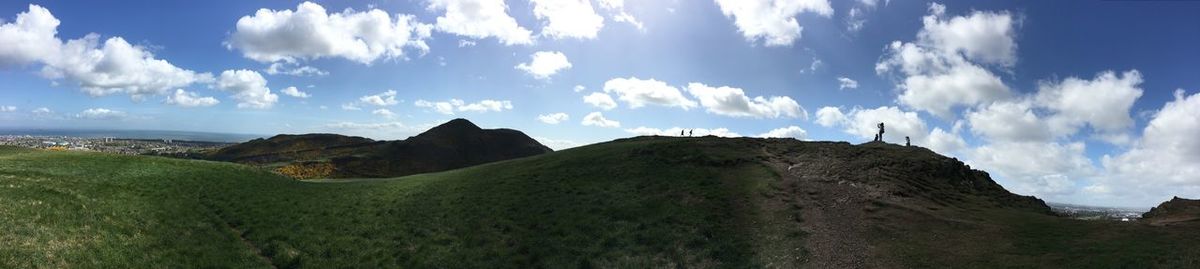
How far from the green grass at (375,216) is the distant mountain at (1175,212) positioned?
2283 cm

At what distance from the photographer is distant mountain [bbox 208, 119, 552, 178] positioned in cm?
11831

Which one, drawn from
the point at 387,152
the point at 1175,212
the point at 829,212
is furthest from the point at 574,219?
the point at 387,152

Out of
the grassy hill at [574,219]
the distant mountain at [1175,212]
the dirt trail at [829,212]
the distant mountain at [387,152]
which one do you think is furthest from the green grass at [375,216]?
the distant mountain at [387,152]

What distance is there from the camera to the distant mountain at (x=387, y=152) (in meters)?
118

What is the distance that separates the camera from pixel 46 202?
29922mm

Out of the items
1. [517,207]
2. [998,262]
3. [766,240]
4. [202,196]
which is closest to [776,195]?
[766,240]

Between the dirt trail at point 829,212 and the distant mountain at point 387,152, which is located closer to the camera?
the dirt trail at point 829,212

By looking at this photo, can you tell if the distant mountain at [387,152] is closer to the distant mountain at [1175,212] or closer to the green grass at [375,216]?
the green grass at [375,216]

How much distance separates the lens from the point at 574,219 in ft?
123

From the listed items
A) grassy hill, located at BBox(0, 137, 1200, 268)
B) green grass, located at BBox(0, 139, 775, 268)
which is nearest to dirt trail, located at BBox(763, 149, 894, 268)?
grassy hill, located at BBox(0, 137, 1200, 268)

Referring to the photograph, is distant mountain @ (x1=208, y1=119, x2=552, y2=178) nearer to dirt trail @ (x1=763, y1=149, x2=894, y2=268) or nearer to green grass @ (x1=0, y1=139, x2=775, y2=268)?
green grass @ (x1=0, y1=139, x2=775, y2=268)

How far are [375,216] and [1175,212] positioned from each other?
52281 millimetres

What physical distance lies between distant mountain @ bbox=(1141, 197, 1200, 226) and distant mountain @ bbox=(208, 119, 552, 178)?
369 ft

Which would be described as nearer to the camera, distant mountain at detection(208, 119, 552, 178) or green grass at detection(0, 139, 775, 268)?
green grass at detection(0, 139, 775, 268)
